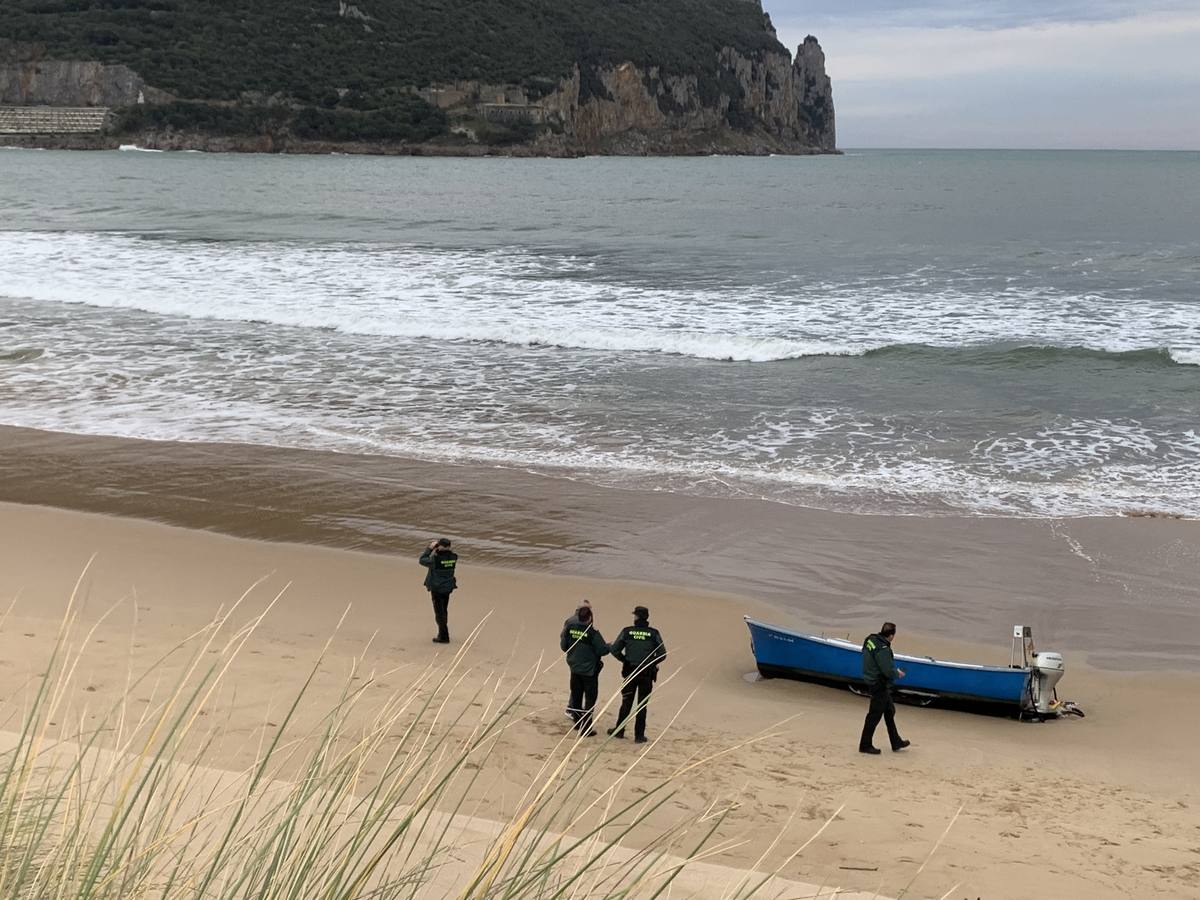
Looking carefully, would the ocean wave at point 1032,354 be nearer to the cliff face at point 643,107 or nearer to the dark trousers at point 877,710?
the dark trousers at point 877,710

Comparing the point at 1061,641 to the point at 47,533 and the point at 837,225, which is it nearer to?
the point at 47,533

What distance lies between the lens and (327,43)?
467 ft

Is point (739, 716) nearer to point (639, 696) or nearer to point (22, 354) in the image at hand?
point (639, 696)

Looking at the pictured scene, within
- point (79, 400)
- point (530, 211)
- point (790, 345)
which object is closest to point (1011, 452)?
point (790, 345)

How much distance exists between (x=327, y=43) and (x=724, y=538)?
467 feet

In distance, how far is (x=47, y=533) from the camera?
12.6 metres

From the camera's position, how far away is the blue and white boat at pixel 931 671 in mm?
9117

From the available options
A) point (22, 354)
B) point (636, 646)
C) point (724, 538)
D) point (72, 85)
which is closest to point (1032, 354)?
point (724, 538)

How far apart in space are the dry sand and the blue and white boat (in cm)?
15

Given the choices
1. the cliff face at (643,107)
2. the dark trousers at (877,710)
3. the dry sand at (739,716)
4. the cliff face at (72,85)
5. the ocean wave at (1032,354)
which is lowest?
the dry sand at (739,716)

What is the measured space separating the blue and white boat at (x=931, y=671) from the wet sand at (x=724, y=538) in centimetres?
112

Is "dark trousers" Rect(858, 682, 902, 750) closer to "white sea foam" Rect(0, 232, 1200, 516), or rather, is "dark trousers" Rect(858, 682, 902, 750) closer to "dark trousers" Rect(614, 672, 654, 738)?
"dark trousers" Rect(614, 672, 654, 738)

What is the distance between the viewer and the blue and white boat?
9.12 meters

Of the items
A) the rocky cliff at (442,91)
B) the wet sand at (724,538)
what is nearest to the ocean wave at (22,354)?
the wet sand at (724,538)
